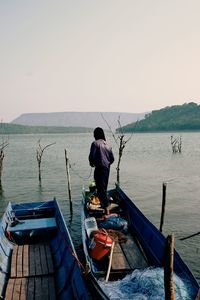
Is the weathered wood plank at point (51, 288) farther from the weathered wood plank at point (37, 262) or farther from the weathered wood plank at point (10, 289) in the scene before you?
the weathered wood plank at point (10, 289)

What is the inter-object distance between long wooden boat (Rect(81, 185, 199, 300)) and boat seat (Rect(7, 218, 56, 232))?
1.15m

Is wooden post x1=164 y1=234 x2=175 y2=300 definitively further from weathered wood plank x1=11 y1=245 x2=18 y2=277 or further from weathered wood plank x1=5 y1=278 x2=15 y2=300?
weathered wood plank x1=11 y1=245 x2=18 y2=277

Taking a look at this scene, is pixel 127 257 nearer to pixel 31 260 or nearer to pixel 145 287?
pixel 145 287

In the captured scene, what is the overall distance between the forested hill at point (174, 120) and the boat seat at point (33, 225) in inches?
5463

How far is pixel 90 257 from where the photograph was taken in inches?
327

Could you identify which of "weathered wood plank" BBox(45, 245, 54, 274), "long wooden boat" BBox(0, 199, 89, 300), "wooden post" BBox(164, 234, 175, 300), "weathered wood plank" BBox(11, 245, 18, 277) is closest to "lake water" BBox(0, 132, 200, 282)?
"long wooden boat" BBox(0, 199, 89, 300)

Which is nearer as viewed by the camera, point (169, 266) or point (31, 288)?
point (169, 266)

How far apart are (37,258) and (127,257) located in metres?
2.56

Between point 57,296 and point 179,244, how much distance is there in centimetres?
647

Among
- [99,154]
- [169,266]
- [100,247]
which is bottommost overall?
[100,247]

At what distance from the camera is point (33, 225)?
426 inches

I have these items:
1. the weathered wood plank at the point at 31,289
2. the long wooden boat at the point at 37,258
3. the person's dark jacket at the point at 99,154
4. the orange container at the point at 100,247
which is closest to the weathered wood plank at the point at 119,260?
the orange container at the point at 100,247

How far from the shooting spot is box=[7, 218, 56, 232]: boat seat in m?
10.6

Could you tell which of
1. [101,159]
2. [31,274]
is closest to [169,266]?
[31,274]
